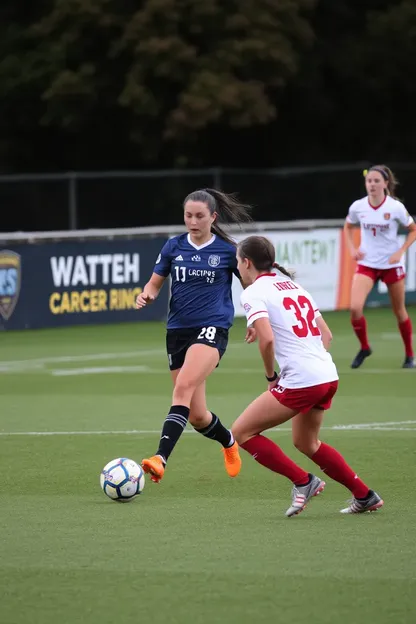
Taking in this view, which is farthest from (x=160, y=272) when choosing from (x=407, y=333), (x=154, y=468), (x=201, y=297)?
(x=407, y=333)

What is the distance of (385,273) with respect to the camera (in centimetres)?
1672

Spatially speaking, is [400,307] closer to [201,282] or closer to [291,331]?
[201,282]

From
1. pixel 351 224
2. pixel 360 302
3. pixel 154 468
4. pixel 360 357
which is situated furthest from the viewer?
pixel 351 224

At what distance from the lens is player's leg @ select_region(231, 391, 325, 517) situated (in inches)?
337

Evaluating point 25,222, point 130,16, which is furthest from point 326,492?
point 130,16

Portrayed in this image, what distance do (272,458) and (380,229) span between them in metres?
8.52

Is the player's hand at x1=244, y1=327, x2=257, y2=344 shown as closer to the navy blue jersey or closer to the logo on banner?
the navy blue jersey

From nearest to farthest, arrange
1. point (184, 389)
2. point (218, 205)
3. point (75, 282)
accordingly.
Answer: point (184, 389)
point (218, 205)
point (75, 282)

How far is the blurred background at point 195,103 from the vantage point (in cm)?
3050

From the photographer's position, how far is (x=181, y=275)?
33.3 feet

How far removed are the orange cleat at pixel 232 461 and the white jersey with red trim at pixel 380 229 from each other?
690cm

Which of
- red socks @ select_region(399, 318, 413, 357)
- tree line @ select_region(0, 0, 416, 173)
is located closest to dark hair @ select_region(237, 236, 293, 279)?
red socks @ select_region(399, 318, 413, 357)

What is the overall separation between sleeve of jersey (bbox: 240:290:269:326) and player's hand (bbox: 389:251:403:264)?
26.9ft

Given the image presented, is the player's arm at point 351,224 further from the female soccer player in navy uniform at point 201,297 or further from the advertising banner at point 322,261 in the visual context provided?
the female soccer player in navy uniform at point 201,297
